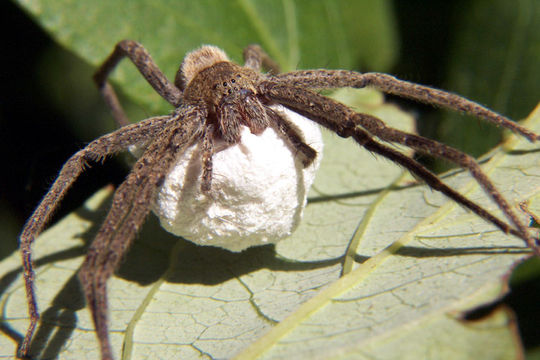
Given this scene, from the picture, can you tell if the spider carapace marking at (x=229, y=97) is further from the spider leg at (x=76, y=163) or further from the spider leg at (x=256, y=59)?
the spider leg at (x=256, y=59)

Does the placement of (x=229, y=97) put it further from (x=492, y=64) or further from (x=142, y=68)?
(x=492, y=64)

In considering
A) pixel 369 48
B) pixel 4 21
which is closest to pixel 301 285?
pixel 369 48

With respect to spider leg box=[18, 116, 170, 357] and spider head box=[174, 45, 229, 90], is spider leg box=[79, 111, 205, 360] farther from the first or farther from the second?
spider head box=[174, 45, 229, 90]

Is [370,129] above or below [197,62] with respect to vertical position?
below

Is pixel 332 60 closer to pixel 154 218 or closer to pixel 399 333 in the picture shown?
pixel 154 218

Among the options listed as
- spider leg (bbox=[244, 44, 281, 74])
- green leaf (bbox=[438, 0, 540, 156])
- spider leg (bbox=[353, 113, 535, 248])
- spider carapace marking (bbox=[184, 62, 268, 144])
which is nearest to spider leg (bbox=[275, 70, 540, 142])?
spider carapace marking (bbox=[184, 62, 268, 144])

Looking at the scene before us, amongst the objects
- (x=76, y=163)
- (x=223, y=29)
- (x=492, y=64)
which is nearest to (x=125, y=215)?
(x=76, y=163)

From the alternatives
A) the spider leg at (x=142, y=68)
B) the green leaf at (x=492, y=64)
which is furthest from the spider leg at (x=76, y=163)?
the green leaf at (x=492, y=64)
